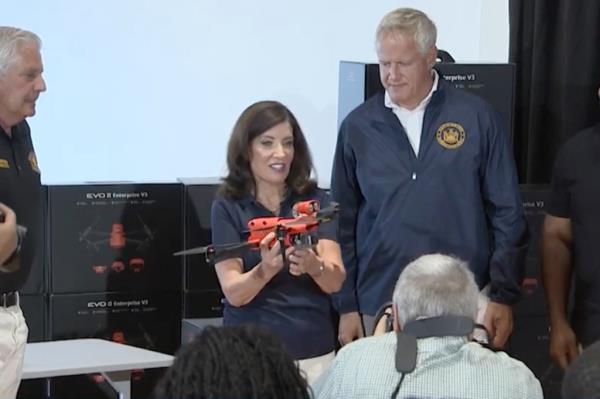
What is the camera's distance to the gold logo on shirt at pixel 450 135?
354 cm

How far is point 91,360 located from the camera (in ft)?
12.2

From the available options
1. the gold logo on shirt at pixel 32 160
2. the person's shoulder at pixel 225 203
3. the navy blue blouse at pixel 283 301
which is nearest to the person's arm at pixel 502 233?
the navy blue blouse at pixel 283 301

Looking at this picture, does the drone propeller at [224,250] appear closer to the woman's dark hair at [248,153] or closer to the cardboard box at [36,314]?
the woman's dark hair at [248,153]

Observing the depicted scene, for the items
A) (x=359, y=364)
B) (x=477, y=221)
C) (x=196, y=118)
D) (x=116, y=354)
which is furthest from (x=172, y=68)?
(x=359, y=364)

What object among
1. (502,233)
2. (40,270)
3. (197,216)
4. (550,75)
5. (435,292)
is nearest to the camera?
(435,292)

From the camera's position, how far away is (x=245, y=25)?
4793mm

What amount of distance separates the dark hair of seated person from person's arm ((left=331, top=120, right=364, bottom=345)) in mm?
1738

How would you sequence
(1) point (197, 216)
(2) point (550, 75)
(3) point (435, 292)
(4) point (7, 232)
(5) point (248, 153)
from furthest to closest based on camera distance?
1. (2) point (550, 75)
2. (1) point (197, 216)
3. (5) point (248, 153)
4. (4) point (7, 232)
5. (3) point (435, 292)

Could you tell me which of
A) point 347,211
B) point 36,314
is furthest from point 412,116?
point 36,314

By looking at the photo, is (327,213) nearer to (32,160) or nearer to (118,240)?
(32,160)

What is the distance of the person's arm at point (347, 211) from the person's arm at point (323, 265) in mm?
197

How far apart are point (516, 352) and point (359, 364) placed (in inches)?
75.5

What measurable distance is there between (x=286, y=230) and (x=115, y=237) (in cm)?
110

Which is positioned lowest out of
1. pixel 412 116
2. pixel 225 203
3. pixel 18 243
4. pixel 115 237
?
pixel 115 237
